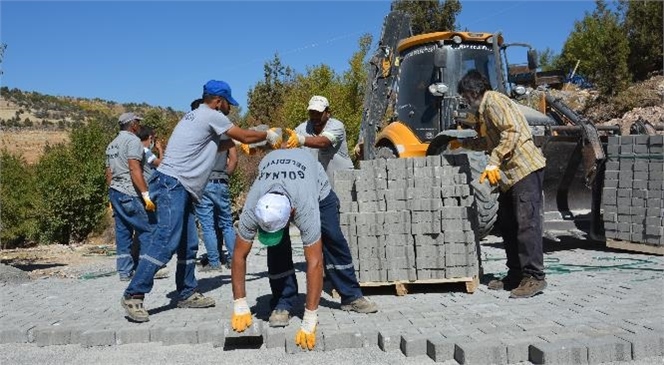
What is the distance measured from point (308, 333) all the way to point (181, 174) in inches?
68.5

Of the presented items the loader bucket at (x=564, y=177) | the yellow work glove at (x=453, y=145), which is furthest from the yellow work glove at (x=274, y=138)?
the loader bucket at (x=564, y=177)

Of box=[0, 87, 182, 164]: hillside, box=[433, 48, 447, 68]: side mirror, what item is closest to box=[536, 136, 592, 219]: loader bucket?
box=[433, 48, 447, 68]: side mirror

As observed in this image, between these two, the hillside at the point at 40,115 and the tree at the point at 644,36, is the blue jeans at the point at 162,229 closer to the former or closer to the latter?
the hillside at the point at 40,115

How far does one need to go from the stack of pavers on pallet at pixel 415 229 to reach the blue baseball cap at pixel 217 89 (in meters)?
1.41

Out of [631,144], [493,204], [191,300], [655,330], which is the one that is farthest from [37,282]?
[631,144]

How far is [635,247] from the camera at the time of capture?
7.08 meters

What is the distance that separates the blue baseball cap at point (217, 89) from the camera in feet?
16.3

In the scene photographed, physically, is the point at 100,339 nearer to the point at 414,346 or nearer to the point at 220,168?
the point at 414,346

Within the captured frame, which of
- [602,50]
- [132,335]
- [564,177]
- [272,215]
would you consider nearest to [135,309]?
[132,335]

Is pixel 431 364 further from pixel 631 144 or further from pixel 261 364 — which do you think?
pixel 631 144

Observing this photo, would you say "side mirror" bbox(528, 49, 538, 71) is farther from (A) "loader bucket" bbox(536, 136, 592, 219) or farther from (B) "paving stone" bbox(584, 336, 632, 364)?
(B) "paving stone" bbox(584, 336, 632, 364)

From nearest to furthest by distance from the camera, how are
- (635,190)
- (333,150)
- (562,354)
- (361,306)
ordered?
(562,354), (361,306), (333,150), (635,190)

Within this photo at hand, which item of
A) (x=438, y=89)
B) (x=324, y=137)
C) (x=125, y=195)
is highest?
(x=438, y=89)

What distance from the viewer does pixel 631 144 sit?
23.4ft
